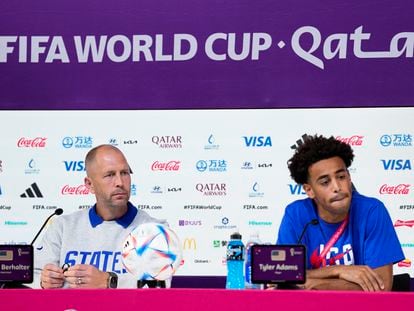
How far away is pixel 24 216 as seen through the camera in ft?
18.7

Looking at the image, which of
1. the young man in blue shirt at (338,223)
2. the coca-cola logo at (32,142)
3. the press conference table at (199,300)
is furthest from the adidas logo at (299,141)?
the press conference table at (199,300)

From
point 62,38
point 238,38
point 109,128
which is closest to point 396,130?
point 238,38

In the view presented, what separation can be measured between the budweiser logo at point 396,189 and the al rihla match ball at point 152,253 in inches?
88.2

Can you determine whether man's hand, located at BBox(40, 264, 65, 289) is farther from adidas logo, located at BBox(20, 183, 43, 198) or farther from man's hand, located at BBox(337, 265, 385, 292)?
adidas logo, located at BBox(20, 183, 43, 198)

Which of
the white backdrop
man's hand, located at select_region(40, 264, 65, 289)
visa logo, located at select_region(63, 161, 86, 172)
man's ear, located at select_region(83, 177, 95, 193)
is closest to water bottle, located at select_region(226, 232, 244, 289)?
man's hand, located at select_region(40, 264, 65, 289)

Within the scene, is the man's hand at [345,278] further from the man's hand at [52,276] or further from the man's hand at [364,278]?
the man's hand at [52,276]

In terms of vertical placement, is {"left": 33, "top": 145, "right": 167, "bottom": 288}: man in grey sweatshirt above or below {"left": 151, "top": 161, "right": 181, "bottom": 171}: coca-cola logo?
below

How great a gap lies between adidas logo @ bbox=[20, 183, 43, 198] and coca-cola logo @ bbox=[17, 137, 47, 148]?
0.80 ft

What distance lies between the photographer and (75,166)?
18.7ft

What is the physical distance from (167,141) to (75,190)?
2.11 feet

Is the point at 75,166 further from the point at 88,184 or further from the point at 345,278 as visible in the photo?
the point at 345,278

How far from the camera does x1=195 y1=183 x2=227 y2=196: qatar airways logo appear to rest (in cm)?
560

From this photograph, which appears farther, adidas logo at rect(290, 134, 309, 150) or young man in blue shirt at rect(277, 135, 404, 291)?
adidas logo at rect(290, 134, 309, 150)

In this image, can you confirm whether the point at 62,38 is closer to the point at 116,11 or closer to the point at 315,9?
the point at 116,11
